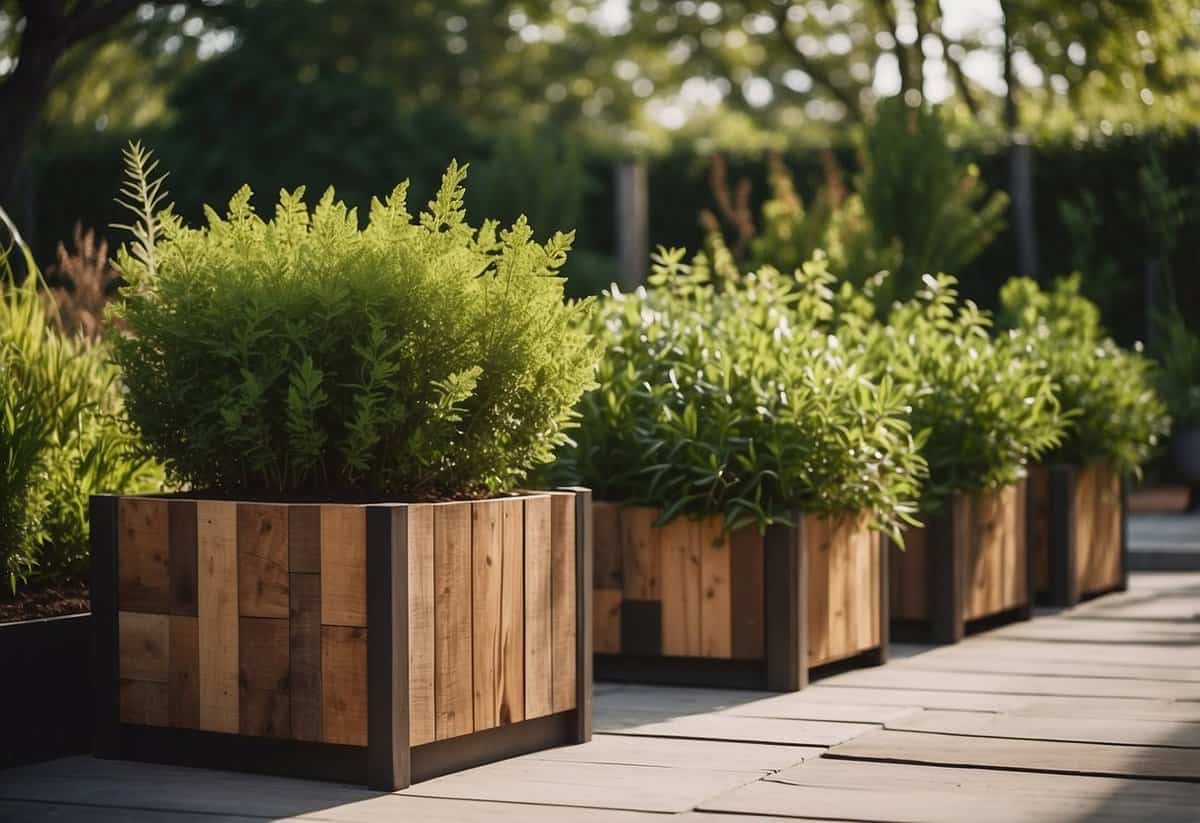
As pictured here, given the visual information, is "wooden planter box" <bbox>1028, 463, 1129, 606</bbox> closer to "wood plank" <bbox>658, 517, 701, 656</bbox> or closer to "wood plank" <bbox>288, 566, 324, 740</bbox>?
"wood plank" <bbox>658, 517, 701, 656</bbox>

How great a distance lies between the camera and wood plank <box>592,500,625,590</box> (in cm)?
594

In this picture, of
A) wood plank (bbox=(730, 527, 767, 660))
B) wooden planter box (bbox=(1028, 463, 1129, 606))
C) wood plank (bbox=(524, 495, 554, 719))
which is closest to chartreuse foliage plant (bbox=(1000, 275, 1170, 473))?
wooden planter box (bbox=(1028, 463, 1129, 606))

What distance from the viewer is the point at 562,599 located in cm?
479

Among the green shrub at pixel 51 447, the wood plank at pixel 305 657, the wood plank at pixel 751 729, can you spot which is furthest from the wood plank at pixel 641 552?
the wood plank at pixel 305 657

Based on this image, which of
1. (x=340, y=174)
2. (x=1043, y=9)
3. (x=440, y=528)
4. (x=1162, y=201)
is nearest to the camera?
(x=440, y=528)

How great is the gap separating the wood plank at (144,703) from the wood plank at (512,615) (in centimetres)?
85

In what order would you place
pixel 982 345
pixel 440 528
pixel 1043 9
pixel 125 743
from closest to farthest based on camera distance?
pixel 440 528 → pixel 125 743 → pixel 982 345 → pixel 1043 9

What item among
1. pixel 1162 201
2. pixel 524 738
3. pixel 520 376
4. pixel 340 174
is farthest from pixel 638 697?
pixel 340 174

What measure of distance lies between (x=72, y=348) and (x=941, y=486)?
315 cm

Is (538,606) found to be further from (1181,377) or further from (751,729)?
(1181,377)

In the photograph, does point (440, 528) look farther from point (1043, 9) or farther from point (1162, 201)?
point (1043, 9)

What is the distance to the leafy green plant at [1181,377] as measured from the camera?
1222 cm

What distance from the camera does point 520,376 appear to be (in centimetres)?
459

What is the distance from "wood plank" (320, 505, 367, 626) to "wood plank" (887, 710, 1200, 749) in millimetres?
1637
